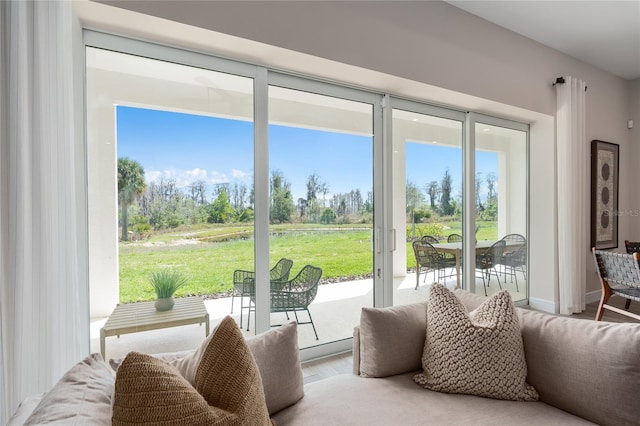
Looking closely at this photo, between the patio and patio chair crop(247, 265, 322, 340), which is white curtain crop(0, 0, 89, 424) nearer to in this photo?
the patio

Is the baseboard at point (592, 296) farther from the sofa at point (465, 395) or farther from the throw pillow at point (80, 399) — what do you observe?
the throw pillow at point (80, 399)

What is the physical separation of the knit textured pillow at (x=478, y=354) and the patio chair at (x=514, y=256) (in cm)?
275

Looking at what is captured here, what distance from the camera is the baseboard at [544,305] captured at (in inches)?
149

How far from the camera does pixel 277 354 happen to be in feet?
4.30

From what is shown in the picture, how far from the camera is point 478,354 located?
1.37 metres

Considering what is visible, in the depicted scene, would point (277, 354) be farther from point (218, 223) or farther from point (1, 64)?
point (1, 64)

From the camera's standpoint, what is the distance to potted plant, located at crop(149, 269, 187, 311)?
2121 millimetres

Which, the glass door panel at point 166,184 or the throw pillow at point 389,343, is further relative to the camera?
the glass door panel at point 166,184

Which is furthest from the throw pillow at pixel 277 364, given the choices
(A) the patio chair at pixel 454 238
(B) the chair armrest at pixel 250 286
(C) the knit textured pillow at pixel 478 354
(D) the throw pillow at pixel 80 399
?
(A) the patio chair at pixel 454 238

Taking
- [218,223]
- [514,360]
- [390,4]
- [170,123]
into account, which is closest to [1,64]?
[170,123]

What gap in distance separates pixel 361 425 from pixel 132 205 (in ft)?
5.90

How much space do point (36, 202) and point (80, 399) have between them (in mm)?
1105

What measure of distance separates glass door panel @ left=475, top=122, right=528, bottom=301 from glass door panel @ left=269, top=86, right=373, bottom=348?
5.07 feet

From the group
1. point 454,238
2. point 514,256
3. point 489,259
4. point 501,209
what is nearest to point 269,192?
point 454,238
